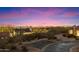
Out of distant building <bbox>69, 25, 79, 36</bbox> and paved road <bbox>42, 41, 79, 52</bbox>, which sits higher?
distant building <bbox>69, 25, 79, 36</bbox>

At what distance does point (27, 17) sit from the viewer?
181cm

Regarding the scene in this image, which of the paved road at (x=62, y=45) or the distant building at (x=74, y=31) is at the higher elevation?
the distant building at (x=74, y=31)

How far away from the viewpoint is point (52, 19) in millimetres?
1812

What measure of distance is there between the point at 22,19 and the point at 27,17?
65 mm

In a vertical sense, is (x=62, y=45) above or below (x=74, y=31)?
below

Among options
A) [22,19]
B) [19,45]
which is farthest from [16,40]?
[22,19]
